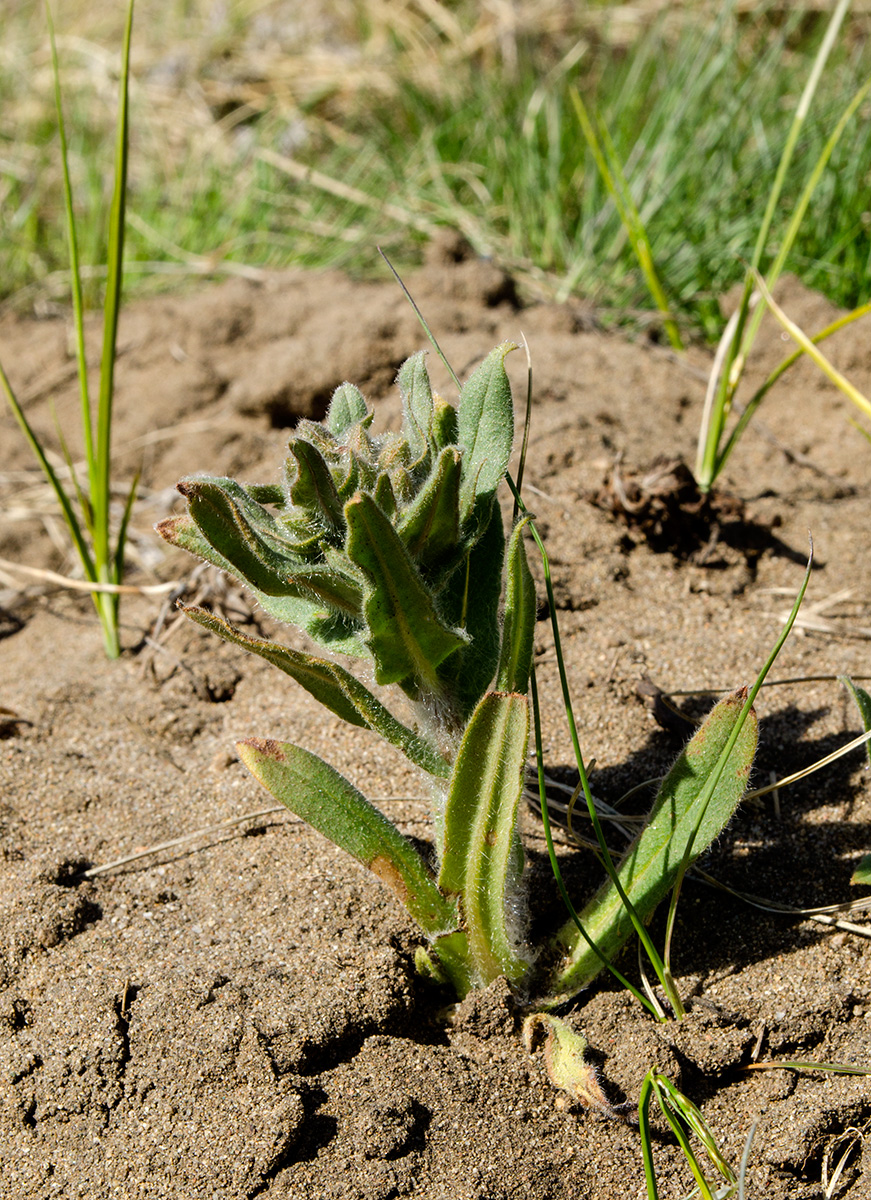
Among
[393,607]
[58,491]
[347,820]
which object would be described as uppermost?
[393,607]

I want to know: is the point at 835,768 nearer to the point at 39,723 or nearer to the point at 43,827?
the point at 43,827

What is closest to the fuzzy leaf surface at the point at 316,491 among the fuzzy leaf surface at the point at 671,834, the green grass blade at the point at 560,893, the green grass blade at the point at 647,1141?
the green grass blade at the point at 560,893

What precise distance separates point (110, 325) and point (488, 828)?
1.38 metres

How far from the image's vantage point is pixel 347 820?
1491 mm

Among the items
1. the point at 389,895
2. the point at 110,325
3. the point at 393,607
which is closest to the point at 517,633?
the point at 393,607

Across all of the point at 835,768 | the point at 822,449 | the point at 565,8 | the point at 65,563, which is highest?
the point at 565,8

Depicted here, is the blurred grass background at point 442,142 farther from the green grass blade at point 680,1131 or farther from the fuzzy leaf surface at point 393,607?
the green grass blade at point 680,1131

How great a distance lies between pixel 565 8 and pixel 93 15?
10.0ft

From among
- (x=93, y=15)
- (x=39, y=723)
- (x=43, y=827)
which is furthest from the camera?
(x=93, y=15)

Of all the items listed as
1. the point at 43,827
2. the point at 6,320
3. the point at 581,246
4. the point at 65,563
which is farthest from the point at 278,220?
the point at 43,827

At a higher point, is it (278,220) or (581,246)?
(581,246)

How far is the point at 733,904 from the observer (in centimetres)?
170

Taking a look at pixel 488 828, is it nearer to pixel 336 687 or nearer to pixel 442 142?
pixel 336 687

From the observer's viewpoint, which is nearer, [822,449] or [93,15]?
[822,449]
